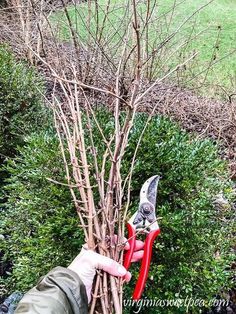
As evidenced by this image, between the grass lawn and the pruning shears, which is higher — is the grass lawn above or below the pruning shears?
below

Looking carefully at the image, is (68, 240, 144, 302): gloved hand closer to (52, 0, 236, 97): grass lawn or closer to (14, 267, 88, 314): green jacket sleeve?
(14, 267, 88, 314): green jacket sleeve

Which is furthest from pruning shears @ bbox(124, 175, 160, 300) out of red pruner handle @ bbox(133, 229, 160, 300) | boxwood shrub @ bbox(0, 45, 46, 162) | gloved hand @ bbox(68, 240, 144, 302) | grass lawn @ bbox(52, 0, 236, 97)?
grass lawn @ bbox(52, 0, 236, 97)

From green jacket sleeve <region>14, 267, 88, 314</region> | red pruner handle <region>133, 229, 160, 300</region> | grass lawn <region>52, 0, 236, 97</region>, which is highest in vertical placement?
green jacket sleeve <region>14, 267, 88, 314</region>

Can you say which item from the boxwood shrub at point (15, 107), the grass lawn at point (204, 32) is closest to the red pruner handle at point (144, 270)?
the boxwood shrub at point (15, 107)

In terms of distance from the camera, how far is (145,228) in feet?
7.00

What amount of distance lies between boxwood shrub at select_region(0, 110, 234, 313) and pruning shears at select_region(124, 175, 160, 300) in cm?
31

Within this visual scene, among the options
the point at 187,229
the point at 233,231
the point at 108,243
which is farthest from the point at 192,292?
the point at 108,243

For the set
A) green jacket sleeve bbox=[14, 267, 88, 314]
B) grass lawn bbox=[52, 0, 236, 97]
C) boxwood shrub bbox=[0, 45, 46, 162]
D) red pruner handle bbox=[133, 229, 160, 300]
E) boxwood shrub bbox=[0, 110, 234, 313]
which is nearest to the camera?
green jacket sleeve bbox=[14, 267, 88, 314]

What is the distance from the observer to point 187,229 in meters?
2.69

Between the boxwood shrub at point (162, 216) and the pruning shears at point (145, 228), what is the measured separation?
1.01 feet

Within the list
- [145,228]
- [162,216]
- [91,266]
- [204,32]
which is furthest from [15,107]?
[204,32]

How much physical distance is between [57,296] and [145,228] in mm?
502

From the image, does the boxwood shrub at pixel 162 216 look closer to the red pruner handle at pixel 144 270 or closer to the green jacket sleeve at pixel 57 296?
the red pruner handle at pixel 144 270

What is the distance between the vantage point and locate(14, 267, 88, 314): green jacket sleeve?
5.85 feet
